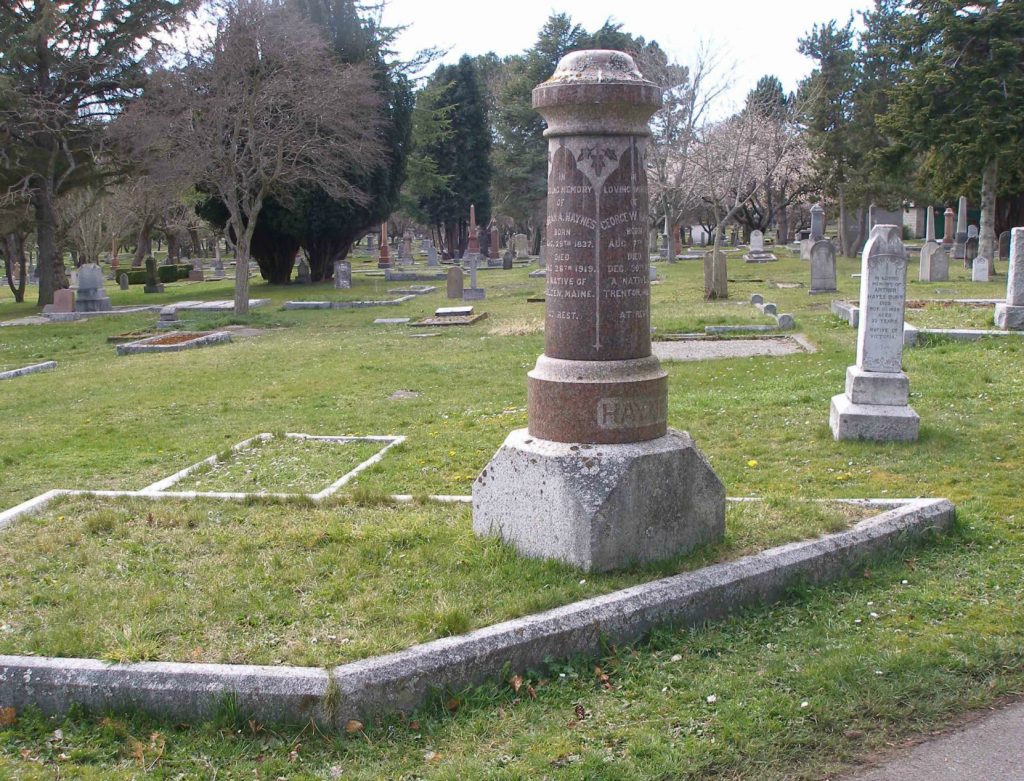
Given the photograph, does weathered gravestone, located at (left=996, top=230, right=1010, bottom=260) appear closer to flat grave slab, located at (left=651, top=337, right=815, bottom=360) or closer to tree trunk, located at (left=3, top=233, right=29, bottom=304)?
flat grave slab, located at (left=651, top=337, right=815, bottom=360)

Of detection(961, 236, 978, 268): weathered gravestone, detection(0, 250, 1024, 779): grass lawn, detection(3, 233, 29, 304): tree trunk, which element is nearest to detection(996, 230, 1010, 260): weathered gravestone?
→ detection(961, 236, 978, 268): weathered gravestone

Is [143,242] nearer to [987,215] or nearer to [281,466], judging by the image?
[987,215]

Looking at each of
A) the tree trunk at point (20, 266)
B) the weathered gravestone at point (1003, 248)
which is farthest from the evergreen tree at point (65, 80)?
the weathered gravestone at point (1003, 248)

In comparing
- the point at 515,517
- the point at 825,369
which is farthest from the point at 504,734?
the point at 825,369

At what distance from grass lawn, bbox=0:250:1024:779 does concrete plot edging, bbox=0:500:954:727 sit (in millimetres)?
79

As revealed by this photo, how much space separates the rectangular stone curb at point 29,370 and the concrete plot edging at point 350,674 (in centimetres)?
1342

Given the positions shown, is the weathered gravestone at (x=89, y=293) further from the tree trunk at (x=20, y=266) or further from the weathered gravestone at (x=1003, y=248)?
the weathered gravestone at (x=1003, y=248)

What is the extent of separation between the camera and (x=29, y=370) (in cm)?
1656

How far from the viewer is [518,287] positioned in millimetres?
32562

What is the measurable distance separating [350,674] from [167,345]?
52.6 feet

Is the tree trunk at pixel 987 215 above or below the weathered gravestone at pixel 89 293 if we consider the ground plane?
above

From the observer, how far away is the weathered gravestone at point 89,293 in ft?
92.0

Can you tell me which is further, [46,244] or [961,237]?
[961,237]

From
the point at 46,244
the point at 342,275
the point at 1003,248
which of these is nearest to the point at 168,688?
the point at 46,244
